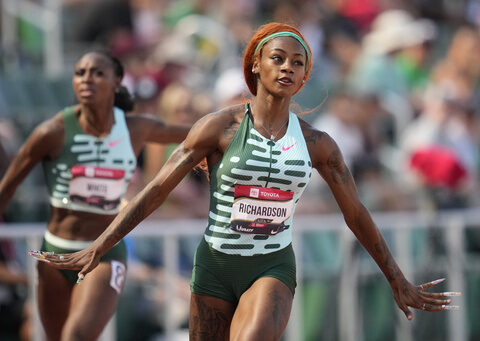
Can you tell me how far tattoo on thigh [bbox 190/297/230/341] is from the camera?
5.43 m

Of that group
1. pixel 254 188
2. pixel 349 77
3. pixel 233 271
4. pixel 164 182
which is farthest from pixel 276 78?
Answer: pixel 349 77

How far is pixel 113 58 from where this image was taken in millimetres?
6711

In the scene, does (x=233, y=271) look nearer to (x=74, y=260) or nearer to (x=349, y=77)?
(x=74, y=260)

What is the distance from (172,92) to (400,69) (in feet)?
13.6

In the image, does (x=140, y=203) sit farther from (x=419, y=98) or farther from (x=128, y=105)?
(x=419, y=98)

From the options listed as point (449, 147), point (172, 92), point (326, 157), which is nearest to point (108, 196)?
point (326, 157)

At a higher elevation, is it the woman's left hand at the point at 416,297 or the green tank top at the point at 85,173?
the green tank top at the point at 85,173

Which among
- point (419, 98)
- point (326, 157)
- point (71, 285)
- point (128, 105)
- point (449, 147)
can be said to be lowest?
point (71, 285)

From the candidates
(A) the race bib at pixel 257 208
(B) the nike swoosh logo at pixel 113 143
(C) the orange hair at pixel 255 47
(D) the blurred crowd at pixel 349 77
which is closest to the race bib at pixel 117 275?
(B) the nike swoosh logo at pixel 113 143

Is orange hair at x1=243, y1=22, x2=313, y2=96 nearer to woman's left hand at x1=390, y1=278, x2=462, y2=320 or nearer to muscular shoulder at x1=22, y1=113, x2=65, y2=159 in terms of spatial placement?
woman's left hand at x1=390, y1=278, x2=462, y2=320

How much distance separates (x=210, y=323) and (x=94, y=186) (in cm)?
157

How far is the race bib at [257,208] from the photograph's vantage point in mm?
5328

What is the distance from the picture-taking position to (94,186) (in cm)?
654

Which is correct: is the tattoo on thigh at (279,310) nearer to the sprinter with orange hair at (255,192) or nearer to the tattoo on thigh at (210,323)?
the sprinter with orange hair at (255,192)
